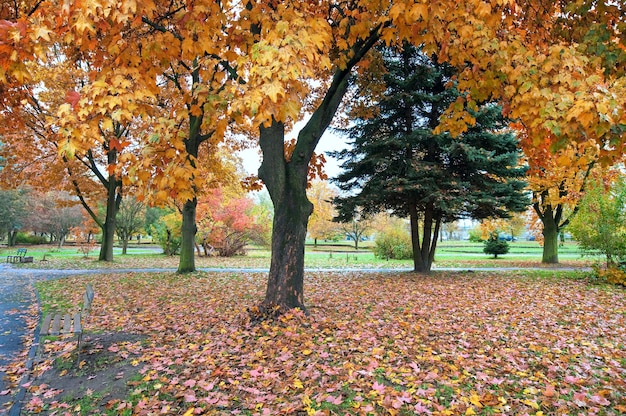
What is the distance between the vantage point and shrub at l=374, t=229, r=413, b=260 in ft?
72.1

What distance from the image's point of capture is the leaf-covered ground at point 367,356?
11.6 ft

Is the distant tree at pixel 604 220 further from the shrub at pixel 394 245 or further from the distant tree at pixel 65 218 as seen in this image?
the distant tree at pixel 65 218

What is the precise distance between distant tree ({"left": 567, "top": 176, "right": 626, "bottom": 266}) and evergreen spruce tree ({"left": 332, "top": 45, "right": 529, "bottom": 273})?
175cm

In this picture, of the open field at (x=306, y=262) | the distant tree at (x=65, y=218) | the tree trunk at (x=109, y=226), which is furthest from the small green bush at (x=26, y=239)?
the tree trunk at (x=109, y=226)

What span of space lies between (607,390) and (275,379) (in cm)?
335

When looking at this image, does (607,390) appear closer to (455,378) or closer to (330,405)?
(455,378)

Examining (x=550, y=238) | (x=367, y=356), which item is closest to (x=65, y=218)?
(x=367, y=356)

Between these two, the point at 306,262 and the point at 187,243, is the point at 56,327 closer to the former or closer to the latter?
the point at 187,243

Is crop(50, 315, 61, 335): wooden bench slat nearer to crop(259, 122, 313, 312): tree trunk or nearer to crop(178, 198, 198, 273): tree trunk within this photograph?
crop(259, 122, 313, 312): tree trunk

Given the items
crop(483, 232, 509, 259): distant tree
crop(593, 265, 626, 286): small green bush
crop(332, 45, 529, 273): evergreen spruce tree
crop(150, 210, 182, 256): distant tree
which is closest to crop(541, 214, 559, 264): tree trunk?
crop(483, 232, 509, 259): distant tree

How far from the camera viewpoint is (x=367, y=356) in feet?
15.0

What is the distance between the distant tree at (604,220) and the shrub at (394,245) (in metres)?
11.1

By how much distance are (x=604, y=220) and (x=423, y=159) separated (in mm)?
5355

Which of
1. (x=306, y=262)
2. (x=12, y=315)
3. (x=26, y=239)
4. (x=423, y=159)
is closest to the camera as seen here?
(x=12, y=315)
